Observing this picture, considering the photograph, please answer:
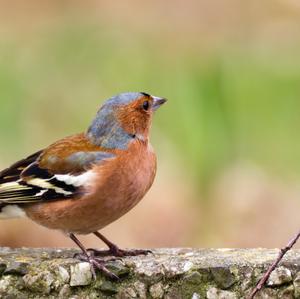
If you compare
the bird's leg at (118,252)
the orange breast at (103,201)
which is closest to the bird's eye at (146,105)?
the orange breast at (103,201)

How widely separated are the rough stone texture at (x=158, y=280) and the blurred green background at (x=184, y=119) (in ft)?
5.10

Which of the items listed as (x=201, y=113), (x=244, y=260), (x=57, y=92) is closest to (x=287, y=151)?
(x=201, y=113)

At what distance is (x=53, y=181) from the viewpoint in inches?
158

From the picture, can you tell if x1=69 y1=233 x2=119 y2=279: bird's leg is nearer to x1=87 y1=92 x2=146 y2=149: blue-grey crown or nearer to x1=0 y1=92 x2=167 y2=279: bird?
x1=0 y1=92 x2=167 y2=279: bird

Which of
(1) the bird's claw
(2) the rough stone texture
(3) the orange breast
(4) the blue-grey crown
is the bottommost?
(2) the rough stone texture

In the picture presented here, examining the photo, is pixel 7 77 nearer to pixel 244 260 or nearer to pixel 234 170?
pixel 234 170

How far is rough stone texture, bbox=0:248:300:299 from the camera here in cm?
337

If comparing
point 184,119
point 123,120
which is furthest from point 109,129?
point 184,119

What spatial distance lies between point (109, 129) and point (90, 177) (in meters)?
0.21

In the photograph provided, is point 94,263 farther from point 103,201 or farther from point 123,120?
point 123,120

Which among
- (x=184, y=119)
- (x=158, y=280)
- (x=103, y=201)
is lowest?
(x=158, y=280)

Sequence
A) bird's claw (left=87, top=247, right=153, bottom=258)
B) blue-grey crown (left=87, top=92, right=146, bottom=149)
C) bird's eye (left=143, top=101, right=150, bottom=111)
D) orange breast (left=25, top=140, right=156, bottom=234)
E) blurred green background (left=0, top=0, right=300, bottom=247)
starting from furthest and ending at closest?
1. blurred green background (left=0, top=0, right=300, bottom=247)
2. bird's eye (left=143, top=101, right=150, bottom=111)
3. blue-grey crown (left=87, top=92, right=146, bottom=149)
4. orange breast (left=25, top=140, right=156, bottom=234)
5. bird's claw (left=87, top=247, right=153, bottom=258)

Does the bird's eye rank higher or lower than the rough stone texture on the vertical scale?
higher

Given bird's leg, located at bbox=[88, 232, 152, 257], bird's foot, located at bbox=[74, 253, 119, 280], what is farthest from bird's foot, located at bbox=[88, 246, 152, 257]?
bird's foot, located at bbox=[74, 253, 119, 280]
